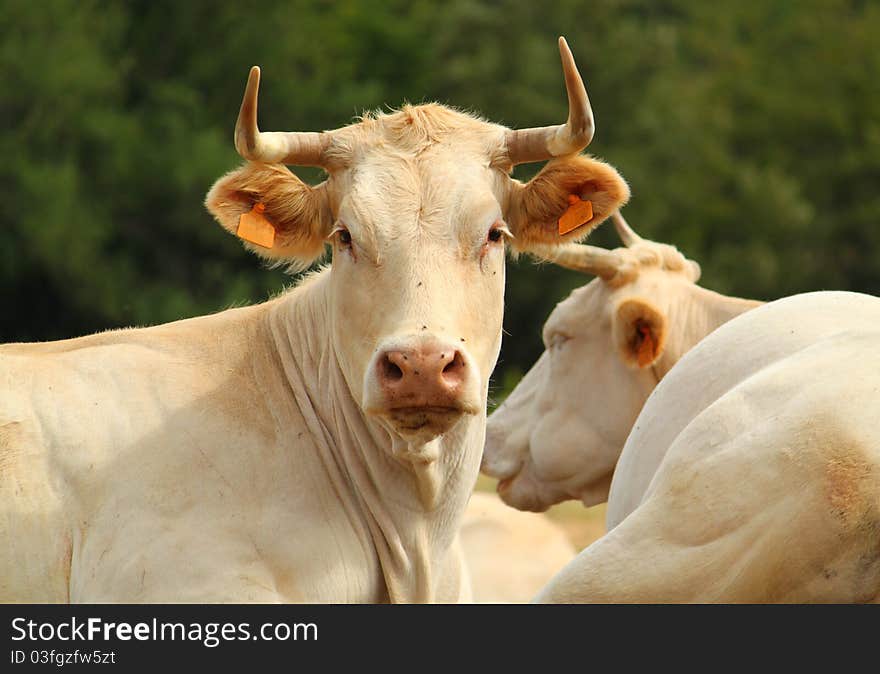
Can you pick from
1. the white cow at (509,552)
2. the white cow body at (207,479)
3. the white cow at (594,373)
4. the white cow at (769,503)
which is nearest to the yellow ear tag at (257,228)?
the white cow body at (207,479)

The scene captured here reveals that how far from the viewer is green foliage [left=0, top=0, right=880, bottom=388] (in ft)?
104

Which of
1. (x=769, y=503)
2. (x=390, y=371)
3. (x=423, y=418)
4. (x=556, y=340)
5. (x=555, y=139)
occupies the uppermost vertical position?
(x=556, y=340)

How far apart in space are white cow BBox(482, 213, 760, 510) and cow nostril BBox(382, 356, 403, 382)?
3238 mm

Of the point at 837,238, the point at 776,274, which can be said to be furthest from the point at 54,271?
the point at 837,238

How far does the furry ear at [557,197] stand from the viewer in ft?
19.3

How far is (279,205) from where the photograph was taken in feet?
19.0

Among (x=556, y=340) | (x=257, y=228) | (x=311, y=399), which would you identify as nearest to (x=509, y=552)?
(x=556, y=340)

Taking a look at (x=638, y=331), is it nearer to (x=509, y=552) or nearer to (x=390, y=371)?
(x=509, y=552)

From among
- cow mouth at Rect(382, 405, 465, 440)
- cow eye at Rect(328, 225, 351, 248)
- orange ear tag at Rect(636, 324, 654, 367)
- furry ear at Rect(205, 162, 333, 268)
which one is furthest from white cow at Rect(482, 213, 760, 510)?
cow mouth at Rect(382, 405, 465, 440)

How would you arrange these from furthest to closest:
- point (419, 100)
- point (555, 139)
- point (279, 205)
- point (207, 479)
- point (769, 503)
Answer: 1. point (419, 100)
2. point (279, 205)
3. point (555, 139)
4. point (207, 479)
5. point (769, 503)

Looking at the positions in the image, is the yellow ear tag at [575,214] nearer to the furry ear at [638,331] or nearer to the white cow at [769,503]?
the white cow at [769,503]

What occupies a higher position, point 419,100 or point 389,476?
point 419,100

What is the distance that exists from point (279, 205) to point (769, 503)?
2.17 m

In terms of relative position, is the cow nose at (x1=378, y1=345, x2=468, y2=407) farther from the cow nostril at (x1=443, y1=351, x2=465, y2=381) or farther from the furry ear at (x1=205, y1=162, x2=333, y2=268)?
the furry ear at (x1=205, y1=162, x2=333, y2=268)
